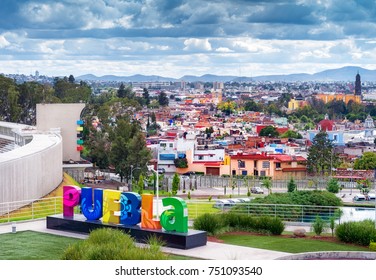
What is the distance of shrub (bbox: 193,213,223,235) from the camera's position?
2072 cm

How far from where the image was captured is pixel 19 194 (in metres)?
33.3

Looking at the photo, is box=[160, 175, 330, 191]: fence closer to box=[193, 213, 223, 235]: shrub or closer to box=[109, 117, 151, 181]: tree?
box=[109, 117, 151, 181]: tree

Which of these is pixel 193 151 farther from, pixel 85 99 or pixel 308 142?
pixel 85 99

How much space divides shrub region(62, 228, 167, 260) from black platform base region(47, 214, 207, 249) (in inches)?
80.7

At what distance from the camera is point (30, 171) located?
3500 cm

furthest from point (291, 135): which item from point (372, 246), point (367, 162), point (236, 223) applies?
point (372, 246)

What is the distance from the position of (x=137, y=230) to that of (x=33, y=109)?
8237cm

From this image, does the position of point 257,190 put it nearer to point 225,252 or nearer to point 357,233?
point 357,233

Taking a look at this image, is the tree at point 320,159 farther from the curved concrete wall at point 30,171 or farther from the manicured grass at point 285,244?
the manicured grass at point 285,244

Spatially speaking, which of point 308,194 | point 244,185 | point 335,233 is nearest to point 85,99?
point 244,185

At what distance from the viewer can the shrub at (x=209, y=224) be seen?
2072cm

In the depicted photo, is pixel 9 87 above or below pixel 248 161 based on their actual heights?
above

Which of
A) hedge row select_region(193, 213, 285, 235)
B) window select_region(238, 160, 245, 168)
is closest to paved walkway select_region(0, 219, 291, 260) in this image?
hedge row select_region(193, 213, 285, 235)

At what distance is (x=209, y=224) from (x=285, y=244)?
89.3 inches
